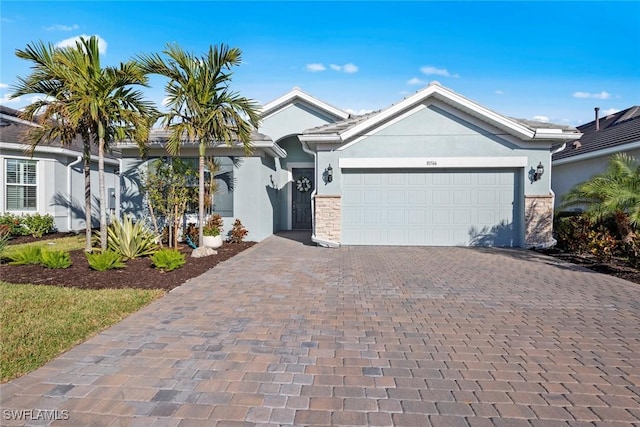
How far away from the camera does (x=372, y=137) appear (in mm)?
11273

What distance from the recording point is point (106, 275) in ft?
22.7

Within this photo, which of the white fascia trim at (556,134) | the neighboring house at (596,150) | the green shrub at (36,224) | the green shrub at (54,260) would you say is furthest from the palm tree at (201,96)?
the neighboring house at (596,150)

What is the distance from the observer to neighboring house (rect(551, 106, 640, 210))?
468 inches

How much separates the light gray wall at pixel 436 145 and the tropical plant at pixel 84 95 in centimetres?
556

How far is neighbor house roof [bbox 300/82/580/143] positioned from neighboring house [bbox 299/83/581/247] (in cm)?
3

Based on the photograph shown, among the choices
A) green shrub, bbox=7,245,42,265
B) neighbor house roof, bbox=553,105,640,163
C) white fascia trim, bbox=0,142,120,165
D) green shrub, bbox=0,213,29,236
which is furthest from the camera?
white fascia trim, bbox=0,142,120,165

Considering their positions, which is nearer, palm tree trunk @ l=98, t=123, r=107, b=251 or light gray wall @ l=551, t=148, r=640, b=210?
palm tree trunk @ l=98, t=123, r=107, b=251

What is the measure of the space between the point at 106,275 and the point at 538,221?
38.4 ft

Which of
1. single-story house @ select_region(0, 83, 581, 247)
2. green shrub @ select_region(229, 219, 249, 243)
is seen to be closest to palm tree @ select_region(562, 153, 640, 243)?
single-story house @ select_region(0, 83, 581, 247)

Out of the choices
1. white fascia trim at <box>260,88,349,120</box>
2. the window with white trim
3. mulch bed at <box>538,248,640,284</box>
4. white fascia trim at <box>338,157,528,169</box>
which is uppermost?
white fascia trim at <box>260,88,349,120</box>

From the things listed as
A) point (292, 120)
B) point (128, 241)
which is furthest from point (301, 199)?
point (128, 241)

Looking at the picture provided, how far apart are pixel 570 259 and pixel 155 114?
11543 millimetres

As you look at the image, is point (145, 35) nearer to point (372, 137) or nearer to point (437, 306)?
point (372, 137)

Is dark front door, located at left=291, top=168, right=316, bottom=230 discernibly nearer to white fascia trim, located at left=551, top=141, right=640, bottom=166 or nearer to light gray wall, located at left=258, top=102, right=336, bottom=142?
light gray wall, located at left=258, top=102, right=336, bottom=142
